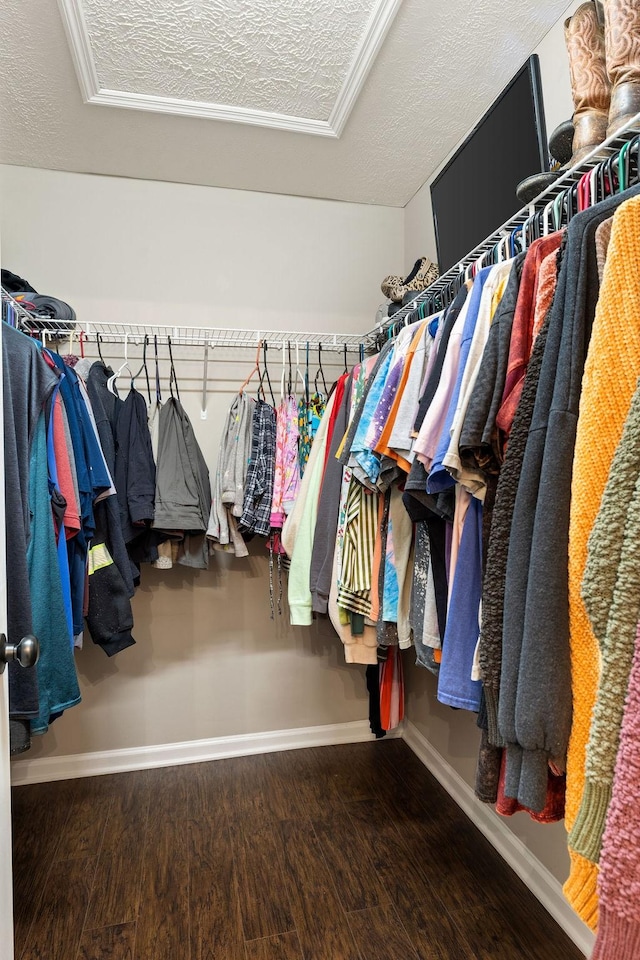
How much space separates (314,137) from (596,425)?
197 cm

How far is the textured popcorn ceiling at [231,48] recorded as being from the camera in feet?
5.22

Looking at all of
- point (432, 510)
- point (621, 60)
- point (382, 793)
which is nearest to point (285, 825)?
point (382, 793)

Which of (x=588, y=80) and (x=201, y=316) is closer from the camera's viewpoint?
(x=588, y=80)

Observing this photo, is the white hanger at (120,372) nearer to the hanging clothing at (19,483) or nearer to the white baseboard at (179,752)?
the hanging clothing at (19,483)

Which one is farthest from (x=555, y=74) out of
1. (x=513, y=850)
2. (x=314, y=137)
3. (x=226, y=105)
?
(x=513, y=850)

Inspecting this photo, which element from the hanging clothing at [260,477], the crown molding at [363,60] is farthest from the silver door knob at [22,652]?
the crown molding at [363,60]

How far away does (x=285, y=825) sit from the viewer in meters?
2.01

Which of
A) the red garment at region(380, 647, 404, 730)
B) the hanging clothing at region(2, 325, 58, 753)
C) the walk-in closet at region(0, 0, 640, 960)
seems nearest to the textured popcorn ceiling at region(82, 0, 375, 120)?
the walk-in closet at region(0, 0, 640, 960)

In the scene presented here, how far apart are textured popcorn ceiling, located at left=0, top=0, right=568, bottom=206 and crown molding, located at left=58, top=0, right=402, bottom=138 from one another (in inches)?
1.4

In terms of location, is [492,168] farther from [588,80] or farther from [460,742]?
[460,742]

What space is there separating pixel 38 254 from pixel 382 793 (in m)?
2.65

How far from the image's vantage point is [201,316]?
2520 mm

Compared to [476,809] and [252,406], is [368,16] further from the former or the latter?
[476,809]

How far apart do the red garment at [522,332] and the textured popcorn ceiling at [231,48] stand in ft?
3.68
